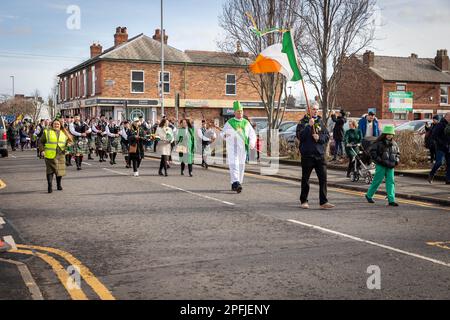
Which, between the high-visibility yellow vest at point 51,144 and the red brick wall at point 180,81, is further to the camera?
the red brick wall at point 180,81

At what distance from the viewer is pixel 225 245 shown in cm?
746

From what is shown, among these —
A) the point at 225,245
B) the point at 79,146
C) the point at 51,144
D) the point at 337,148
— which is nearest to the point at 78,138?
the point at 79,146

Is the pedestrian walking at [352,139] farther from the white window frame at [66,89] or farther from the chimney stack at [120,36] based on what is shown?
the white window frame at [66,89]

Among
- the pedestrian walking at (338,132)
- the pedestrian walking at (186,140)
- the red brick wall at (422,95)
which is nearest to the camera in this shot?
the pedestrian walking at (186,140)

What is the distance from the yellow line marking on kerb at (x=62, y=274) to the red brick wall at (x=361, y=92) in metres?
45.8

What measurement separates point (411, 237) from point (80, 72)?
46.9m

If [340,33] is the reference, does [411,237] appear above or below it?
below

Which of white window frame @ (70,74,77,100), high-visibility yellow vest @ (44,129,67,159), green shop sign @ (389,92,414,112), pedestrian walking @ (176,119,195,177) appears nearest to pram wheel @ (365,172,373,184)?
pedestrian walking @ (176,119,195,177)

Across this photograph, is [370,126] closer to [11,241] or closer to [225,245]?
[225,245]

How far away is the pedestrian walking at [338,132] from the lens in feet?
65.5

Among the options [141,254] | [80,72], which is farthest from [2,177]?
[80,72]

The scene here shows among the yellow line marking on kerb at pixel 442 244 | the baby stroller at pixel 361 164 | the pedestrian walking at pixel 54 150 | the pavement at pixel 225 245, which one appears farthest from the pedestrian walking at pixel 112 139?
the yellow line marking on kerb at pixel 442 244
